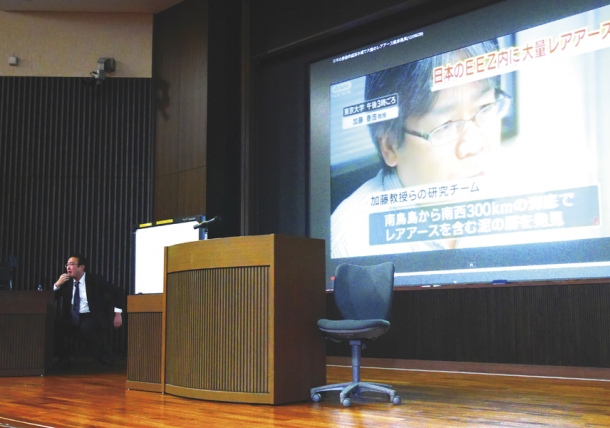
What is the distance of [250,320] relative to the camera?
3.80 m

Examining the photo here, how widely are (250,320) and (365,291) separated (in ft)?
2.50

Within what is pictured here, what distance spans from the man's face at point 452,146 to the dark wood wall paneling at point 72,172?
11.0 feet

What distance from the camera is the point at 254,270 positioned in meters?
3.83

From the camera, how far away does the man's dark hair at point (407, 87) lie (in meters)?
6.03

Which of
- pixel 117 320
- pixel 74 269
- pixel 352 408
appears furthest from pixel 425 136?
pixel 74 269

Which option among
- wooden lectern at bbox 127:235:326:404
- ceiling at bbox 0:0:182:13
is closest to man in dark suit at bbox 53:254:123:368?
wooden lectern at bbox 127:235:326:404

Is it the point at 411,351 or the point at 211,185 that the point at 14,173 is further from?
the point at 411,351

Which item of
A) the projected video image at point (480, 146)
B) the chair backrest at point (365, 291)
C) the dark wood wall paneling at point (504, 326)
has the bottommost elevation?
the dark wood wall paneling at point (504, 326)

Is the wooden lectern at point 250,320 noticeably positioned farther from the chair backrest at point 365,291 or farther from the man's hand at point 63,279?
the man's hand at point 63,279

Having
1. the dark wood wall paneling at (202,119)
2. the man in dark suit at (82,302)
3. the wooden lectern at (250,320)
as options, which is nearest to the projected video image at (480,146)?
the dark wood wall paneling at (202,119)

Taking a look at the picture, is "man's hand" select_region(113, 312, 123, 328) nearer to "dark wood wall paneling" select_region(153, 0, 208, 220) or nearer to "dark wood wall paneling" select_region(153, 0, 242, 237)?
"dark wood wall paneling" select_region(153, 0, 242, 237)

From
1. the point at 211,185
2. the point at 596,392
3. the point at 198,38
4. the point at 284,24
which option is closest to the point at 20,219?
the point at 211,185

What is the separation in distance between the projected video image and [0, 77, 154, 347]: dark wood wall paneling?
2.63 metres

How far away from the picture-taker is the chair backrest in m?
4.09
